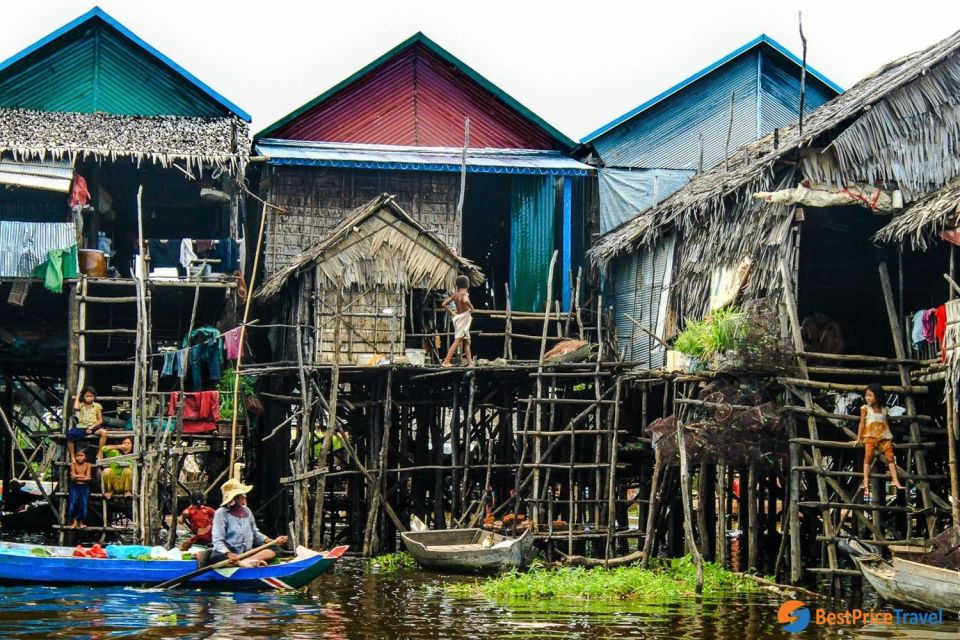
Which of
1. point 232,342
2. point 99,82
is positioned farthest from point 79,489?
point 99,82

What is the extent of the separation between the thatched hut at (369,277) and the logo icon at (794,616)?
7580 millimetres

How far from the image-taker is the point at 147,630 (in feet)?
45.1

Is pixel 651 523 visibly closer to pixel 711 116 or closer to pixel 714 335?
pixel 714 335

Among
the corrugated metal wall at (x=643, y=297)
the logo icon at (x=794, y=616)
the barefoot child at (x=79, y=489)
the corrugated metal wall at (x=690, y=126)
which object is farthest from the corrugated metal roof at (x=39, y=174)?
the logo icon at (x=794, y=616)

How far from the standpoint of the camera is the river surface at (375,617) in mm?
13719

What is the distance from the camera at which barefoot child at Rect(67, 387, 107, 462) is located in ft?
63.9

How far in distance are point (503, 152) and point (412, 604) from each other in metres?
10.7

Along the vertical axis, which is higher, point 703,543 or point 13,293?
point 13,293

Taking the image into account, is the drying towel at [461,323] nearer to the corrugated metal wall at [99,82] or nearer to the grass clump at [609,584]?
the grass clump at [609,584]

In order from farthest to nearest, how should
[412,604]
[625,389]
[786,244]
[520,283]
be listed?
[520,283] → [625,389] → [786,244] → [412,604]

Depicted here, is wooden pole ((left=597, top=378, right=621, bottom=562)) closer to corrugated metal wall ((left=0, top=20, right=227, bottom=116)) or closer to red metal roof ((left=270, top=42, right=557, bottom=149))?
red metal roof ((left=270, top=42, right=557, bottom=149))

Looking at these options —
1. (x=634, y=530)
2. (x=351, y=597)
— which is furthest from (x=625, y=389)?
(x=351, y=597)

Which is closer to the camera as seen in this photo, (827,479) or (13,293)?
(827,479)

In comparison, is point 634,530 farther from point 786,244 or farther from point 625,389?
point 786,244
